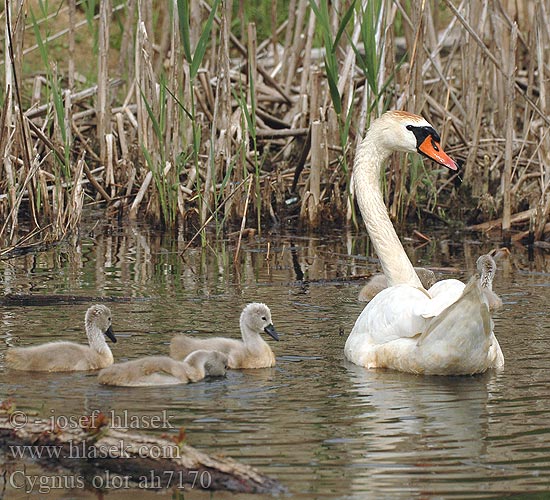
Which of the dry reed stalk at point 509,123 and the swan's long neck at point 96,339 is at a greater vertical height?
the dry reed stalk at point 509,123

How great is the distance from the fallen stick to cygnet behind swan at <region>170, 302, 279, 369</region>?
168 centimetres

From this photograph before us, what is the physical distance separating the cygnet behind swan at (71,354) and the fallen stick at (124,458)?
1280 mm

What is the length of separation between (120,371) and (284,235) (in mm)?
5386

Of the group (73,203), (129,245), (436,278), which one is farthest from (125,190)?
(436,278)

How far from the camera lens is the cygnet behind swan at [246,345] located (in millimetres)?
6371

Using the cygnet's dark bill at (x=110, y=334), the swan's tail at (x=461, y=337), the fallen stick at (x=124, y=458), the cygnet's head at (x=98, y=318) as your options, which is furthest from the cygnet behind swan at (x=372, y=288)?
the fallen stick at (x=124, y=458)

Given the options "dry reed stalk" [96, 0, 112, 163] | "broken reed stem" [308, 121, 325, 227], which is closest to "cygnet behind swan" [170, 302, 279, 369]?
"broken reed stem" [308, 121, 325, 227]

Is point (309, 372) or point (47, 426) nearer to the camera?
point (47, 426)

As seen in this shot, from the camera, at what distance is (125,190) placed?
11648 millimetres

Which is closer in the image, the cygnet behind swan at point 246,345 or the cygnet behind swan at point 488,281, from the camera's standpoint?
the cygnet behind swan at point 246,345

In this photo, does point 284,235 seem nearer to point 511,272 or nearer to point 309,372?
point 511,272

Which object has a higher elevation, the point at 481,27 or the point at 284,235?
the point at 481,27

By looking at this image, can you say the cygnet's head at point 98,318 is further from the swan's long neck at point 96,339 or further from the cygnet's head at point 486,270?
the cygnet's head at point 486,270

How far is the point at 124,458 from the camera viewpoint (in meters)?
4.45
